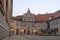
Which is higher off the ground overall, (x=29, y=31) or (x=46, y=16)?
(x=46, y=16)

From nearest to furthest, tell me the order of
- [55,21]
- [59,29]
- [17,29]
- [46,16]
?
1. [59,29]
2. [55,21]
3. [17,29]
4. [46,16]

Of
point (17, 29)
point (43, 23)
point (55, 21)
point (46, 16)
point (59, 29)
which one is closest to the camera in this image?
point (59, 29)

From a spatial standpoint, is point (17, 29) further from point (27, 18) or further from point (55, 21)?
point (55, 21)

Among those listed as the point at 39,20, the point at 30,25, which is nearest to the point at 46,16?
the point at 39,20

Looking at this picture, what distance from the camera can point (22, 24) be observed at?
5347 cm

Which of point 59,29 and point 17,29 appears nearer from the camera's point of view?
point 59,29

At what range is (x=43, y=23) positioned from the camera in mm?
55250

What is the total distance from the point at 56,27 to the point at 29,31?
17000 mm

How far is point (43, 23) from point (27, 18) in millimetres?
5267

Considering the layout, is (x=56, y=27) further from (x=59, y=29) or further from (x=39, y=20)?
(x=39, y=20)

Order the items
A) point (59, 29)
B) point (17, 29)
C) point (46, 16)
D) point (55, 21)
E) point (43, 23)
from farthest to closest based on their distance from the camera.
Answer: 1. point (46, 16)
2. point (43, 23)
3. point (17, 29)
4. point (55, 21)
5. point (59, 29)

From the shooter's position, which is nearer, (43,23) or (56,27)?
(56,27)

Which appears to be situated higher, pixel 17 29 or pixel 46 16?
pixel 46 16

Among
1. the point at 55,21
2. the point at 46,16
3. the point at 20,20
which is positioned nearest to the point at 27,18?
the point at 20,20
